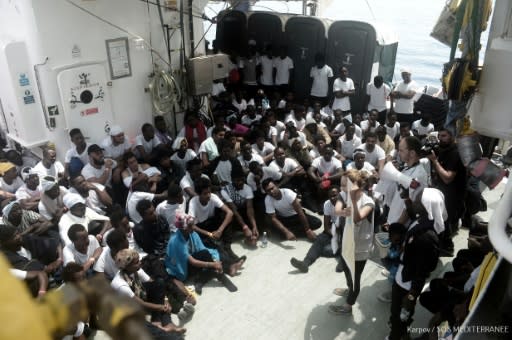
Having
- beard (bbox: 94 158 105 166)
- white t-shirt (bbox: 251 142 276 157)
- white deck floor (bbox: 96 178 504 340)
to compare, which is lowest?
white deck floor (bbox: 96 178 504 340)

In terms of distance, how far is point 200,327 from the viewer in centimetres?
436

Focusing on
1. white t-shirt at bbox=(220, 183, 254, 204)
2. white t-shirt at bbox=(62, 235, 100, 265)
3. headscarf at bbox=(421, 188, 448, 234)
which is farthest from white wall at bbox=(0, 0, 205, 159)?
headscarf at bbox=(421, 188, 448, 234)

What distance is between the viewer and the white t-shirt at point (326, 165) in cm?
664

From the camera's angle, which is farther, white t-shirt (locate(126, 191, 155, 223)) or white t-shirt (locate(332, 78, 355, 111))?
white t-shirt (locate(332, 78, 355, 111))

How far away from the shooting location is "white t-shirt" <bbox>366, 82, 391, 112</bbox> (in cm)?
871

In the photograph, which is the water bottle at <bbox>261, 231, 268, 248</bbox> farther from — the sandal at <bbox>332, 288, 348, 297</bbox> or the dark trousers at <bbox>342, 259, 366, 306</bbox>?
the dark trousers at <bbox>342, 259, 366, 306</bbox>

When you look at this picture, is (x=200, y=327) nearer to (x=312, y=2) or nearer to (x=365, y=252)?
(x=365, y=252)

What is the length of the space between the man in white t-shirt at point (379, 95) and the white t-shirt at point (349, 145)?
1.74 m

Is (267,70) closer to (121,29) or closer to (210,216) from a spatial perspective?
(121,29)

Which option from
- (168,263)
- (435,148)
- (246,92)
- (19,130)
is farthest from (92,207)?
(246,92)

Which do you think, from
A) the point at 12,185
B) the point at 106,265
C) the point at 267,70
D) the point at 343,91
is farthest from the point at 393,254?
the point at 267,70

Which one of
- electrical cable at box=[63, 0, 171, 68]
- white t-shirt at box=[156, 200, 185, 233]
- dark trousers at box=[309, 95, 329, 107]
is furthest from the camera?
dark trousers at box=[309, 95, 329, 107]

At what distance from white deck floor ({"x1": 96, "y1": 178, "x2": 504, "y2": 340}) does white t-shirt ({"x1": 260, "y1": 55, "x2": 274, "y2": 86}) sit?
6291mm

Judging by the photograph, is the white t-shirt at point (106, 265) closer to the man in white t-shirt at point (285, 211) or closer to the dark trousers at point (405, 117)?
the man in white t-shirt at point (285, 211)
